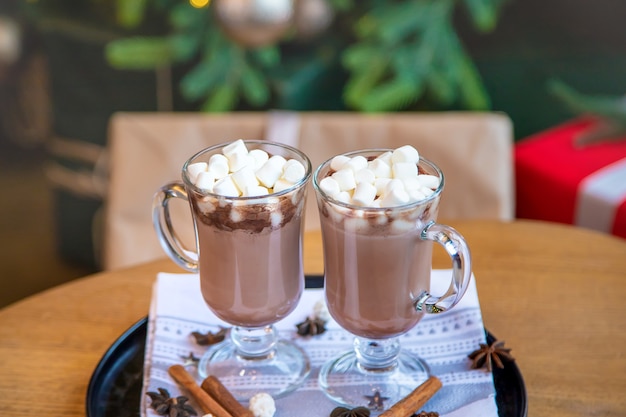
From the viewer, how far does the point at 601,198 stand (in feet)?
5.26

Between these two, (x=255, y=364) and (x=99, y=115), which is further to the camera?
(x=99, y=115)

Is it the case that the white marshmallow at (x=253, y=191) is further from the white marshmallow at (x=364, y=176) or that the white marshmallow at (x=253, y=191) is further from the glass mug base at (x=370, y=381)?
the glass mug base at (x=370, y=381)

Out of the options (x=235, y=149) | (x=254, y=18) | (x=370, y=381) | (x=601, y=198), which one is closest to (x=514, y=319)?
(x=370, y=381)

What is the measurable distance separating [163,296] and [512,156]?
100cm

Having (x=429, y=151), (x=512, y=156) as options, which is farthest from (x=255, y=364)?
(x=512, y=156)

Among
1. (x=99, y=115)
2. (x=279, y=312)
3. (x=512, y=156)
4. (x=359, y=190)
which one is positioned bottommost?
(x=99, y=115)

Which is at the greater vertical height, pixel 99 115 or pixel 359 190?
pixel 359 190

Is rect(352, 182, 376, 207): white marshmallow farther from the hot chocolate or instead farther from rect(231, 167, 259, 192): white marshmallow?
rect(231, 167, 259, 192): white marshmallow

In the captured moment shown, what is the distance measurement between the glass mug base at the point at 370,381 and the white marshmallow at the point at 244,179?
263mm

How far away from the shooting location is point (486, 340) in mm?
A: 979

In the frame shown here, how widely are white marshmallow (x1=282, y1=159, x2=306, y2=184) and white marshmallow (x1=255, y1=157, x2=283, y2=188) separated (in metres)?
0.01

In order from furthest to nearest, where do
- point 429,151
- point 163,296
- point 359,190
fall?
1. point 429,151
2. point 163,296
3. point 359,190

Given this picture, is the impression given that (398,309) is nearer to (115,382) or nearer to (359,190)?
(359,190)

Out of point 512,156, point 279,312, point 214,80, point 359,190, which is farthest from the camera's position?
point 214,80
